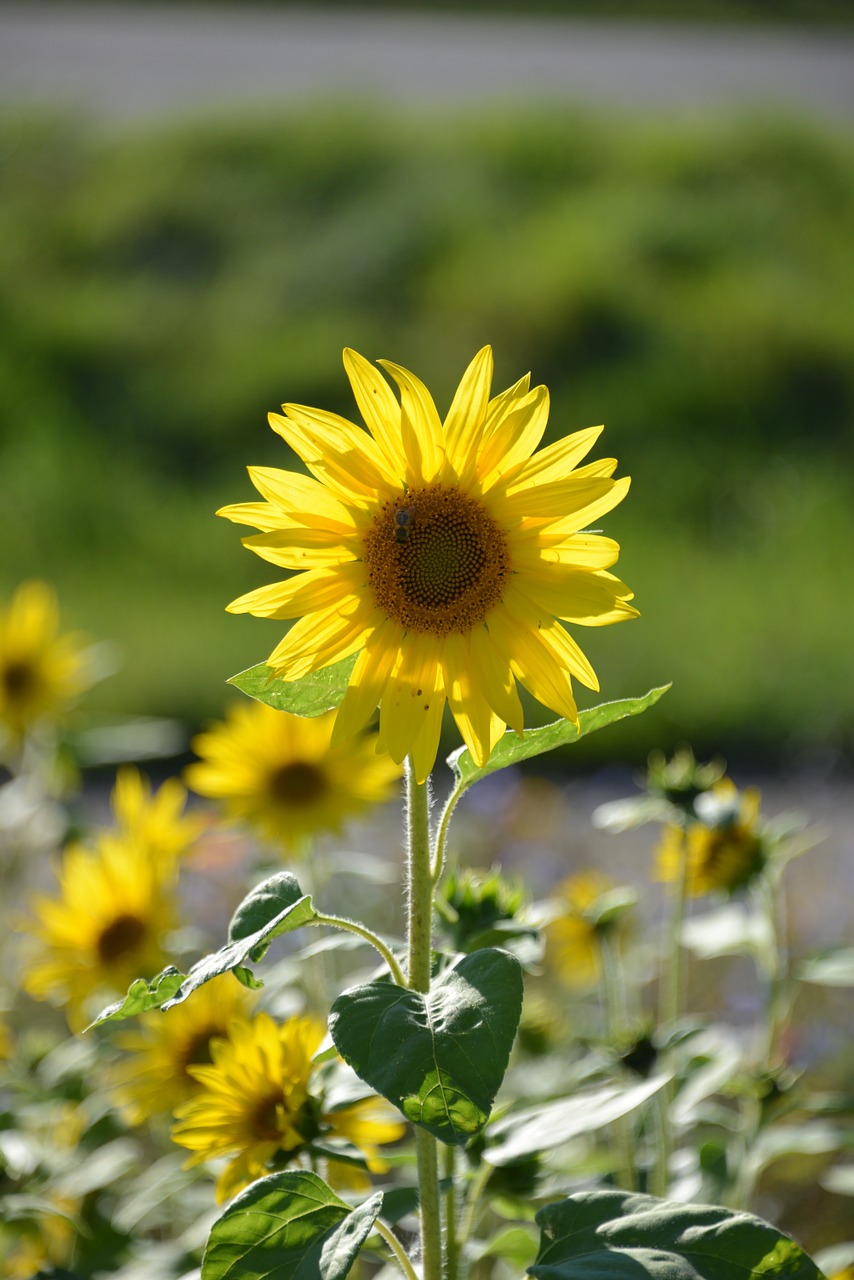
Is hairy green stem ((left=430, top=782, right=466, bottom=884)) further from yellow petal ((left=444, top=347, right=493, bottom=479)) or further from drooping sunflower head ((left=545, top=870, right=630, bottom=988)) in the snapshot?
drooping sunflower head ((left=545, top=870, right=630, bottom=988))

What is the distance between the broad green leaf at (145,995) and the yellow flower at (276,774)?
0.77m

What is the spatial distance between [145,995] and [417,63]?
28.2 ft

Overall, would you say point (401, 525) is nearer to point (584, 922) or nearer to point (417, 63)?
point (584, 922)

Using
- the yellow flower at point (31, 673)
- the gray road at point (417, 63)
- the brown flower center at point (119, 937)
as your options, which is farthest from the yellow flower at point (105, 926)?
the gray road at point (417, 63)

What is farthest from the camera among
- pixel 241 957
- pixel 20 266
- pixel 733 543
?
pixel 20 266

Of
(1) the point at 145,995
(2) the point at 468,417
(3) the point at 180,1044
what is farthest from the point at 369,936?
(3) the point at 180,1044

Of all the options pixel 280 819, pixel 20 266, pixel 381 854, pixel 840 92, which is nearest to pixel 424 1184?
Result: pixel 280 819

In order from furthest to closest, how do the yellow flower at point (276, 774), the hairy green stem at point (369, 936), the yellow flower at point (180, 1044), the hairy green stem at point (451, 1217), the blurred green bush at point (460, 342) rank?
the blurred green bush at point (460, 342) → the yellow flower at point (276, 774) → the yellow flower at point (180, 1044) → the hairy green stem at point (451, 1217) → the hairy green stem at point (369, 936)

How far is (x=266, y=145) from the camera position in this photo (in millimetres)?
7598

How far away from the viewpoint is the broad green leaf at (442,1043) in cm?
88

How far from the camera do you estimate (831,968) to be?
1.44 m

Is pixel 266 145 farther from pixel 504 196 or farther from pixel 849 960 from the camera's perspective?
pixel 849 960

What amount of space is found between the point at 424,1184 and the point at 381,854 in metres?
2.26

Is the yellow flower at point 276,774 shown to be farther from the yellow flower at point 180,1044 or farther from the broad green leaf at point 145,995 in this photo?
the broad green leaf at point 145,995
